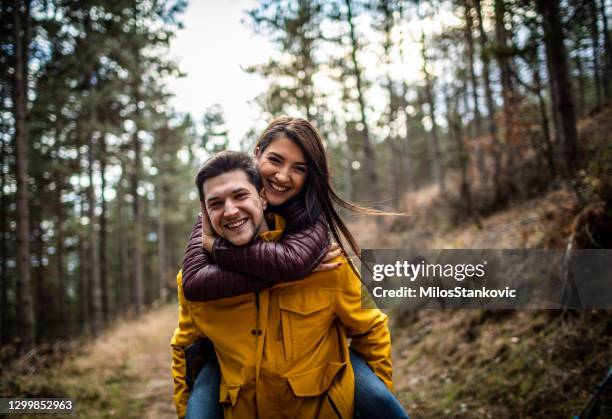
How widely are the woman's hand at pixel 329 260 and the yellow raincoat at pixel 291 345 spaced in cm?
4

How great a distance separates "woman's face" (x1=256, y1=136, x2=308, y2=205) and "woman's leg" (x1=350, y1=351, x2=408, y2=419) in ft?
3.61

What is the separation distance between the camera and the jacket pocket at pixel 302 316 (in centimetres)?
183

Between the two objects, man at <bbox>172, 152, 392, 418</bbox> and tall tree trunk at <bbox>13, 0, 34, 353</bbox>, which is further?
tall tree trunk at <bbox>13, 0, 34, 353</bbox>

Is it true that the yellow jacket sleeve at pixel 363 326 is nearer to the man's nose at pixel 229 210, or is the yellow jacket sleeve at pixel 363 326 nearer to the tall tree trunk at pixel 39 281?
the man's nose at pixel 229 210

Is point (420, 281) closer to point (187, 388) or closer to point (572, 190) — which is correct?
point (187, 388)

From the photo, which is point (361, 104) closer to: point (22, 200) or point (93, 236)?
point (22, 200)

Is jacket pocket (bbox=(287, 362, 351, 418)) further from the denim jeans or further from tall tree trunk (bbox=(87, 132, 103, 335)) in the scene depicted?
tall tree trunk (bbox=(87, 132, 103, 335))

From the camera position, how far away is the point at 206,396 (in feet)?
6.33

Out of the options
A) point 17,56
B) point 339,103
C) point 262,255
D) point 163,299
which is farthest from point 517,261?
point 163,299

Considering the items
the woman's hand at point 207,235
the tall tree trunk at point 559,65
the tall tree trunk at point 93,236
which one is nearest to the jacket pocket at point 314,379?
the woman's hand at point 207,235

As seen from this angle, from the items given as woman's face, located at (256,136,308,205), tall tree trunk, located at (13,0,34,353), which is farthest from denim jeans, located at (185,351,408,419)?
tall tree trunk, located at (13,0,34,353)

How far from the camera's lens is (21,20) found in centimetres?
710

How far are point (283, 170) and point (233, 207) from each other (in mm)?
498

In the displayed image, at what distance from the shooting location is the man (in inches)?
71.0
